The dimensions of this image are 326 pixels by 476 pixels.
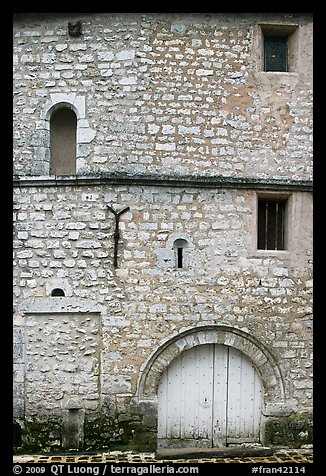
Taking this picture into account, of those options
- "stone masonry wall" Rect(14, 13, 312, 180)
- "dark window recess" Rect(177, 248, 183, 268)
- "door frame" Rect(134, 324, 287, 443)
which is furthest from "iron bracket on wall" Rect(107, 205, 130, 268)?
"door frame" Rect(134, 324, 287, 443)

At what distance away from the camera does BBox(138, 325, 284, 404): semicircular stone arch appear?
7.79m

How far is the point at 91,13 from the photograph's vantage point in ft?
26.0

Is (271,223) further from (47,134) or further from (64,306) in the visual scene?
(47,134)

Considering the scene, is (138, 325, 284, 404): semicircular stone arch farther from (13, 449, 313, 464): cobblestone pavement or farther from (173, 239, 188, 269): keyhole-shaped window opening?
(173, 239, 188, 269): keyhole-shaped window opening

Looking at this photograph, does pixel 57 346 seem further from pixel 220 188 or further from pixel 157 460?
pixel 220 188

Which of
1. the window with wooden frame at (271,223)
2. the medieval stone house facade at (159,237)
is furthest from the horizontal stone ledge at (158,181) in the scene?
the window with wooden frame at (271,223)

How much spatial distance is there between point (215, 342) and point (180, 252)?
1.26 meters

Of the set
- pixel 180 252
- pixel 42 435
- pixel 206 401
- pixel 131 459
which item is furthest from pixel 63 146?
pixel 131 459

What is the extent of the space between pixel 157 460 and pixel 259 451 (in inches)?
51.5

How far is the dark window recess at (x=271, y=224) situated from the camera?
8.16m

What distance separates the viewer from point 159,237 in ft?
25.8

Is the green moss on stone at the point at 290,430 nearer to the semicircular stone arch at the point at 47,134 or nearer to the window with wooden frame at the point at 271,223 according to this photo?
the window with wooden frame at the point at 271,223
